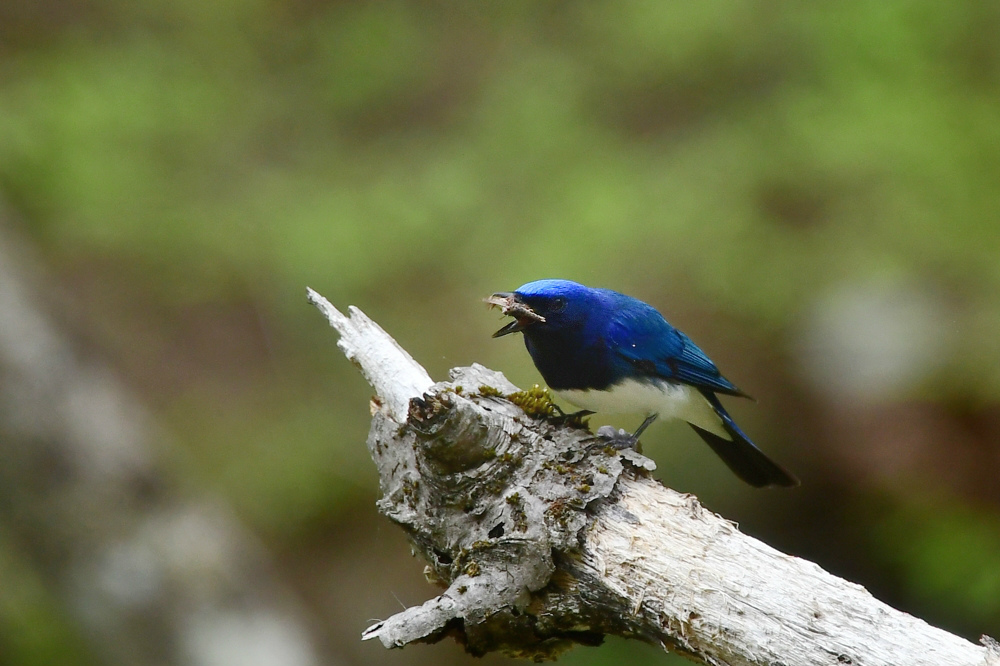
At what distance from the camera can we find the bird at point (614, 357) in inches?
129

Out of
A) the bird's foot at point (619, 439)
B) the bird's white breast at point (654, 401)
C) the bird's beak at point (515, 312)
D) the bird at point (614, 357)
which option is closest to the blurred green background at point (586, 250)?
the bird's white breast at point (654, 401)

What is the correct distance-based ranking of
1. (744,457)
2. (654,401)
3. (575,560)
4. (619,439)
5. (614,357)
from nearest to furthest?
(575,560), (619,439), (614,357), (654,401), (744,457)

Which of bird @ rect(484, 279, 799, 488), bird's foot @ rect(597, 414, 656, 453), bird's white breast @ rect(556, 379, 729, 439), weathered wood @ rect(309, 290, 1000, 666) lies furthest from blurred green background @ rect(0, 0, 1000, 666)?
weathered wood @ rect(309, 290, 1000, 666)

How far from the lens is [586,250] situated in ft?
18.8

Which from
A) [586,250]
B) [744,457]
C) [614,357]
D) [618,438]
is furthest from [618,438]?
[586,250]

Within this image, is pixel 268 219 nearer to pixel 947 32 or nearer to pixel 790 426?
pixel 790 426

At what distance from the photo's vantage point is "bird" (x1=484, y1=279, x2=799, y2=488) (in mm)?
3279

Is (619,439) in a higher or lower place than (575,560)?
higher

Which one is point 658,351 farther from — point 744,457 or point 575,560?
point 575,560

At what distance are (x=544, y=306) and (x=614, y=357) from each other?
41 centimetres

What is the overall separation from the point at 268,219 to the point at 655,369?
3.90 meters

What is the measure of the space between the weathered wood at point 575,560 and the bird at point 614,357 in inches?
16.7

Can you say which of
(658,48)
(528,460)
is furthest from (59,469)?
(658,48)

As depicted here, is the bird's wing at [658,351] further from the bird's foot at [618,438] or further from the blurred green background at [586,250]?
the blurred green background at [586,250]
